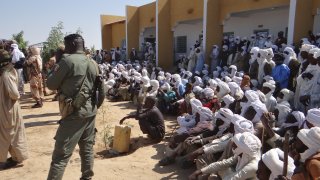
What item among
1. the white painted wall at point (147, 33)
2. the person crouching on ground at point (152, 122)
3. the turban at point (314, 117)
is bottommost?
the person crouching on ground at point (152, 122)

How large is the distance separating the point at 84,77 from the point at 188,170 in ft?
6.92

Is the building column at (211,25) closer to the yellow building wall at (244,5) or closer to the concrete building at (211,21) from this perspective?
the concrete building at (211,21)

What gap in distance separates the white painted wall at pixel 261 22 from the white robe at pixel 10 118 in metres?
11.0

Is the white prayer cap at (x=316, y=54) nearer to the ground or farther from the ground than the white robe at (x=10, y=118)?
farther from the ground

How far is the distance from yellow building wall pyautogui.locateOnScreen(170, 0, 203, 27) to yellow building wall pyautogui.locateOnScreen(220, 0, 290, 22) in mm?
1438

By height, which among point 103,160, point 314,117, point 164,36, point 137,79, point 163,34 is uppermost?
point 163,34

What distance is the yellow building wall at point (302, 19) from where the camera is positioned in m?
9.47

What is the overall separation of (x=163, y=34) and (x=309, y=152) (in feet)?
47.8

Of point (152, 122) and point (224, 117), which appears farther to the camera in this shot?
point (152, 122)

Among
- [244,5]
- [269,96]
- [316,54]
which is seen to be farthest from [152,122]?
[244,5]

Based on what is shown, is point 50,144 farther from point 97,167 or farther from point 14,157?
point 97,167

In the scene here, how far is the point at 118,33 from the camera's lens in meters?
23.4

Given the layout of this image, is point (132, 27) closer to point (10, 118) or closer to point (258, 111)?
point (10, 118)

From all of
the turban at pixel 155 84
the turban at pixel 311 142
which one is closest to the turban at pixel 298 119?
the turban at pixel 311 142
